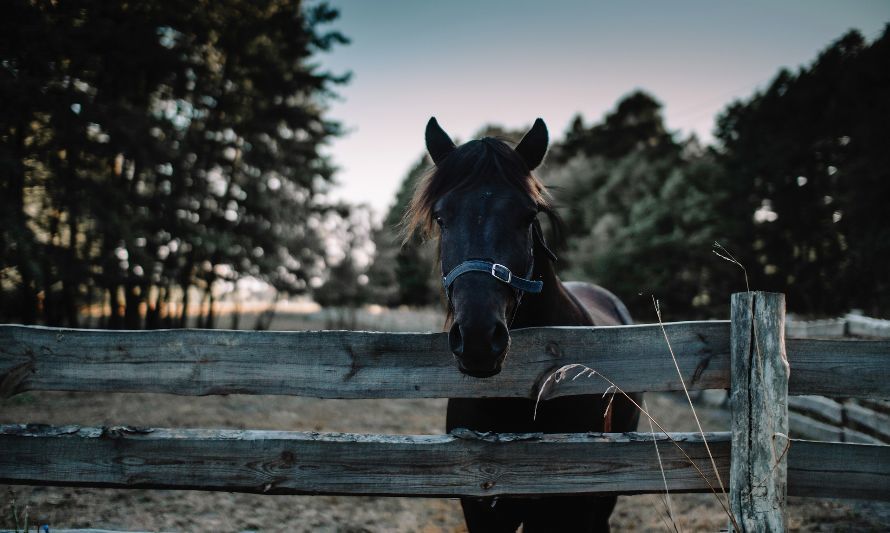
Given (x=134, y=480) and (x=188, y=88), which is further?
(x=188, y=88)

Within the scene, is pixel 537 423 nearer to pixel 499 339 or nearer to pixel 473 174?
pixel 499 339

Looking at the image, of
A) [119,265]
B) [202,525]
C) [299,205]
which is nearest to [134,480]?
[202,525]

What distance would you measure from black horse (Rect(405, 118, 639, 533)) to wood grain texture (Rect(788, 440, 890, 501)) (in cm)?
86

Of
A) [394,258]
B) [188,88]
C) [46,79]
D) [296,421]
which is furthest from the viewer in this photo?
[394,258]

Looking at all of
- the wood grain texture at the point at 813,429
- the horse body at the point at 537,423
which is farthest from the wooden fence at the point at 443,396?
the wood grain texture at the point at 813,429

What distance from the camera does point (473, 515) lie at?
2475 millimetres

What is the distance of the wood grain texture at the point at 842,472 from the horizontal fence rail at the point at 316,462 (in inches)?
28.3

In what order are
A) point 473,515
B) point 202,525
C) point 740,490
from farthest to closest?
point 202,525 → point 473,515 → point 740,490

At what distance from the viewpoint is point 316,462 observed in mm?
2123

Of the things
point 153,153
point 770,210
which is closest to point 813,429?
point 153,153

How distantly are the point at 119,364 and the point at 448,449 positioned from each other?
5.00ft

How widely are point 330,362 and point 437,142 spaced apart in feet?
4.38

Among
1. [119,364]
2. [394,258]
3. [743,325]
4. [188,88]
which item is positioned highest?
[188,88]

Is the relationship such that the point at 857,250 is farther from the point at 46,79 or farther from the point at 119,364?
the point at 46,79
